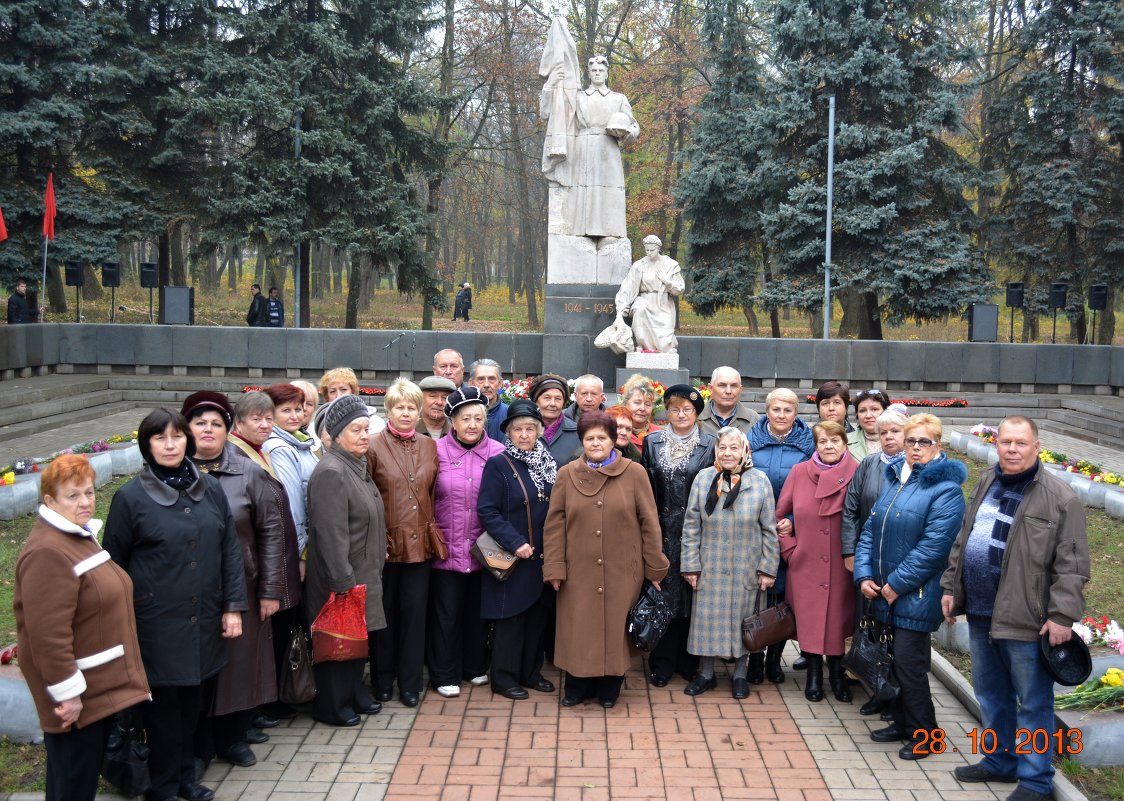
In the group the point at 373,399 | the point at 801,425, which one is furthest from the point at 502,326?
the point at 801,425

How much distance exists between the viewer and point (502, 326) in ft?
107

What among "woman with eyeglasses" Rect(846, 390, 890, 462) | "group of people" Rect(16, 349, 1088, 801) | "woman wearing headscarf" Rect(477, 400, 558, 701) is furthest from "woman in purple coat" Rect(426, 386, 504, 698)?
"woman with eyeglasses" Rect(846, 390, 890, 462)

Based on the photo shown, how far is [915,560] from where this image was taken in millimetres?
4934

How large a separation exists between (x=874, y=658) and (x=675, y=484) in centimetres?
144

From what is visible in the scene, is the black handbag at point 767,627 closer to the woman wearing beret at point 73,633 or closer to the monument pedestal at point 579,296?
the woman wearing beret at point 73,633

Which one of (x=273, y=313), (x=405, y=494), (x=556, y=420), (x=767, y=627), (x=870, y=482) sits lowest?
(x=767, y=627)

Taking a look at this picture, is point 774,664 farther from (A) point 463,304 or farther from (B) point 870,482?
(A) point 463,304

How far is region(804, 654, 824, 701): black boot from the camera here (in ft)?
18.8

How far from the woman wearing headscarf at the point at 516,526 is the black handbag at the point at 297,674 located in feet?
3.33

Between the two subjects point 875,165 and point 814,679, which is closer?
point 814,679

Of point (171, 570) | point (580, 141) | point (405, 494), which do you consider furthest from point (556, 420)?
point (580, 141)

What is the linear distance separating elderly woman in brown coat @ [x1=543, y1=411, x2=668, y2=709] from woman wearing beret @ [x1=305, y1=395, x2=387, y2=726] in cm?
94

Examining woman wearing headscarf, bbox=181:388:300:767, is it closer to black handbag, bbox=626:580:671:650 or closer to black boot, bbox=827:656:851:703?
black handbag, bbox=626:580:671:650

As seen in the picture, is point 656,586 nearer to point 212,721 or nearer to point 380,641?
point 380,641
